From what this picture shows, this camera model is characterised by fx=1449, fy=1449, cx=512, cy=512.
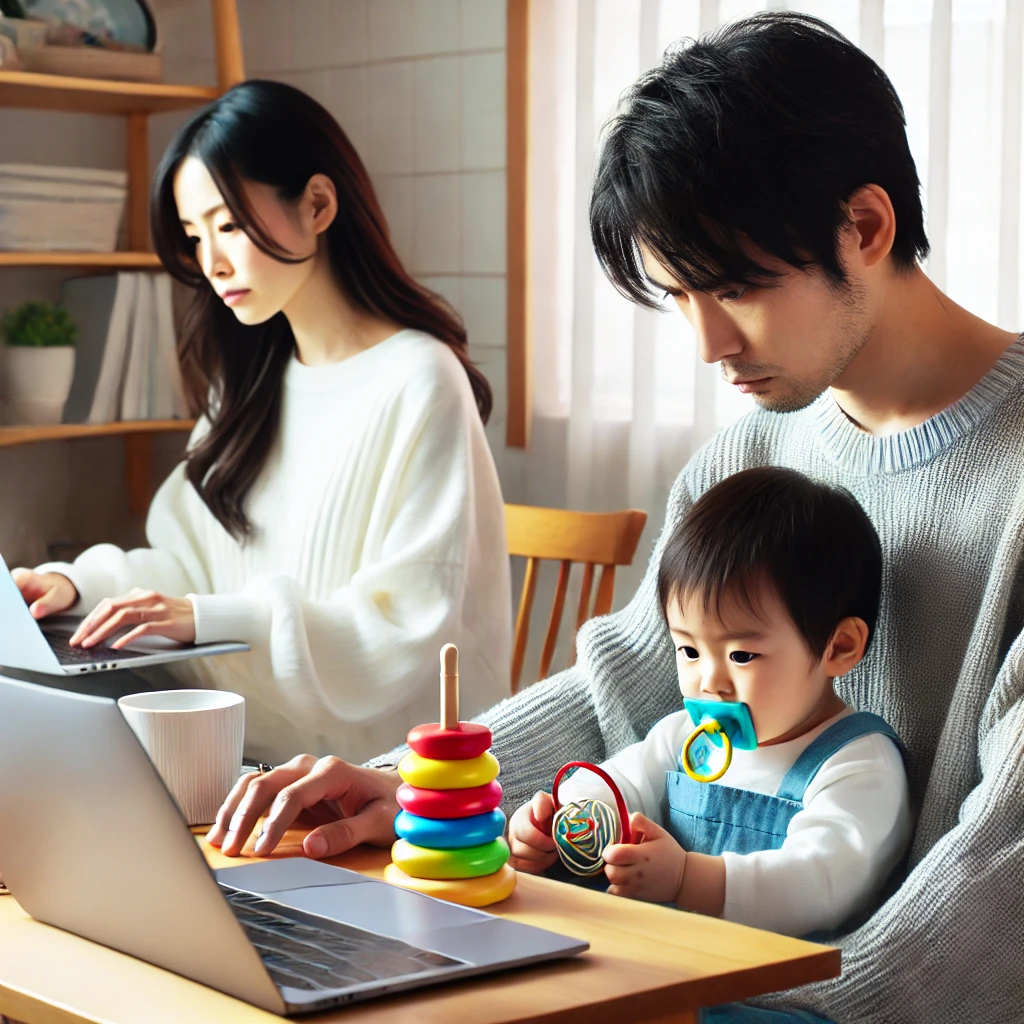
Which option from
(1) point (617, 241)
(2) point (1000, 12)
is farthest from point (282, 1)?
(1) point (617, 241)

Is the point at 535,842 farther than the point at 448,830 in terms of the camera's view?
Yes

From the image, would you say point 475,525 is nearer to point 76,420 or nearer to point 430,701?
point 430,701

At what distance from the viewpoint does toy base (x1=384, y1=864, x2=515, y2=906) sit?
0.85 metres

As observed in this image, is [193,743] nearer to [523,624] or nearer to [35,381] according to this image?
[523,624]

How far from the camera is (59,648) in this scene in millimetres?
1770

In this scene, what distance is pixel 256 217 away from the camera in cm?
202

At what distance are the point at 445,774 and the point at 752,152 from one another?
56 centimetres

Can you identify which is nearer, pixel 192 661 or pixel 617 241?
pixel 617 241

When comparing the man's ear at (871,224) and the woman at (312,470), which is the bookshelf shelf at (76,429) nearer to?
the woman at (312,470)

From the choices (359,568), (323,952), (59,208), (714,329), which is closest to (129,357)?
(59,208)

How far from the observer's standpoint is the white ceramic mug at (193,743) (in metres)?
1.02

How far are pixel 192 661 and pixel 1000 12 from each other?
5.07ft

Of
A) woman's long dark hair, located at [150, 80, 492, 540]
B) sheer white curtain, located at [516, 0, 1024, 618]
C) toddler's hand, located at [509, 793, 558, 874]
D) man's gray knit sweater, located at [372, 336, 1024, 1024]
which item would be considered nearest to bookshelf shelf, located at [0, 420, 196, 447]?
woman's long dark hair, located at [150, 80, 492, 540]

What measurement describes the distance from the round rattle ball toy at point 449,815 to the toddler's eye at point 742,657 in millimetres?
366
